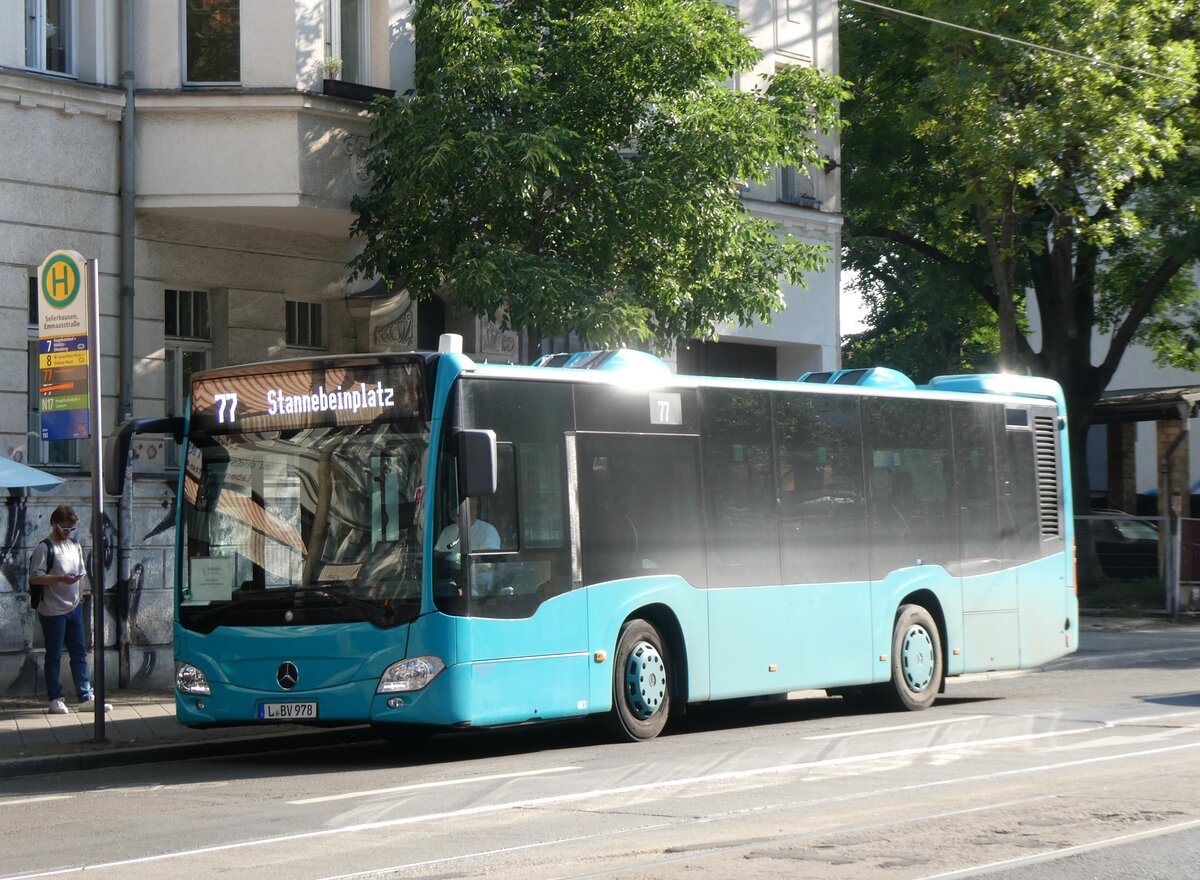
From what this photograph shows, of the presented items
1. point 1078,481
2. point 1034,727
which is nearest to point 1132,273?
point 1078,481

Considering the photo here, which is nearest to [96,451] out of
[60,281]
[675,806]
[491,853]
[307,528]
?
[60,281]

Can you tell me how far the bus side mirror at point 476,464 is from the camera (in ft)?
38.3

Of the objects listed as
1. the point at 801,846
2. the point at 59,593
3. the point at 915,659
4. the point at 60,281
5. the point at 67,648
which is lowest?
the point at 801,846

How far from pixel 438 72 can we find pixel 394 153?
1042 millimetres

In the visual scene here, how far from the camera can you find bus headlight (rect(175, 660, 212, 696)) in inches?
496

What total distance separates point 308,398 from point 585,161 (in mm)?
5718

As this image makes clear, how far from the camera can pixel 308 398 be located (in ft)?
40.8

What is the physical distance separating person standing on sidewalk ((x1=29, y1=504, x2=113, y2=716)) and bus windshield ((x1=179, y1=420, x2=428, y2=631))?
137 inches

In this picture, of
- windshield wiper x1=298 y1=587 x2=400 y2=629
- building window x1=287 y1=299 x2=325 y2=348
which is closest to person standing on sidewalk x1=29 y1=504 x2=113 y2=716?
windshield wiper x1=298 y1=587 x2=400 y2=629

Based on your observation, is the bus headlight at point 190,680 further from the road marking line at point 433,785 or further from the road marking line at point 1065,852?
the road marking line at point 1065,852

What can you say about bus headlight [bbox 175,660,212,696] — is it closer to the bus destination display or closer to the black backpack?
the bus destination display

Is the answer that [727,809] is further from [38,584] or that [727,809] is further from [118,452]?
[38,584]

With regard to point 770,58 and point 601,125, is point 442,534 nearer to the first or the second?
point 601,125

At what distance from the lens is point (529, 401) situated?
12695mm
